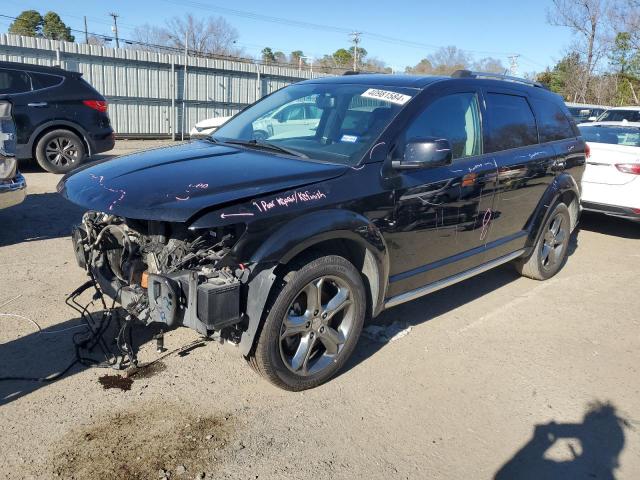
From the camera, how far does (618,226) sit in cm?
899

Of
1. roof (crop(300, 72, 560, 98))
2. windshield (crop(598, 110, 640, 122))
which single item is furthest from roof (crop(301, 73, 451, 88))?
windshield (crop(598, 110, 640, 122))

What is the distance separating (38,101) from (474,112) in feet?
26.6

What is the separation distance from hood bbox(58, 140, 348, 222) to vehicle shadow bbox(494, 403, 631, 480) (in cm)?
194

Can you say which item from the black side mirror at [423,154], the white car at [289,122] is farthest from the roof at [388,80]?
the black side mirror at [423,154]

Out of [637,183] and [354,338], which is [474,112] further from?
[637,183]

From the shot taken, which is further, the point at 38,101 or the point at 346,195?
the point at 38,101

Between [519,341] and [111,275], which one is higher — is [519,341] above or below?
below

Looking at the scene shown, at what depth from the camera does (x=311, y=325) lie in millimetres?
3475

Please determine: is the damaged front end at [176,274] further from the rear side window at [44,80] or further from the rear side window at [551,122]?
the rear side window at [44,80]

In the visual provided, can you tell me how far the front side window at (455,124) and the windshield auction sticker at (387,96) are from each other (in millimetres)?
161

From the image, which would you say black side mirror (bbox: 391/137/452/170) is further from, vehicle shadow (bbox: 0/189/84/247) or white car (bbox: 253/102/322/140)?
vehicle shadow (bbox: 0/189/84/247)

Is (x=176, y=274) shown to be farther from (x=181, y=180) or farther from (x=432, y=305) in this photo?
(x=432, y=305)

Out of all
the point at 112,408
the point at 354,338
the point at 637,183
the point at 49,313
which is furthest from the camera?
the point at 637,183

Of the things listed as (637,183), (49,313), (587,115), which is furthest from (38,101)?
(587,115)
